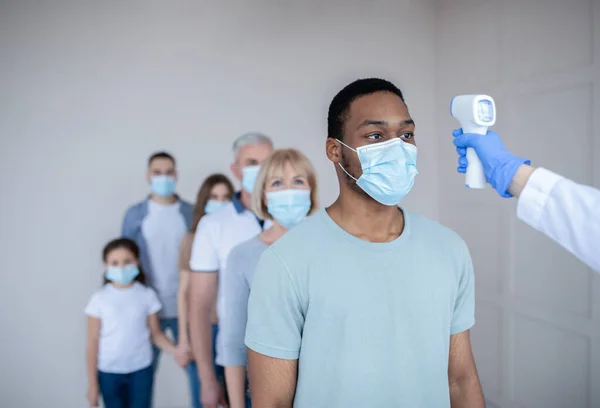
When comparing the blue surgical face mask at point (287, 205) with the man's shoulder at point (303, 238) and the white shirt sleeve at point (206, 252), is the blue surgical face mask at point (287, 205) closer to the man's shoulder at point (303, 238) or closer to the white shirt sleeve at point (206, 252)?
the white shirt sleeve at point (206, 252)

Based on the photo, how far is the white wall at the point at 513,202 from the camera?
237cm

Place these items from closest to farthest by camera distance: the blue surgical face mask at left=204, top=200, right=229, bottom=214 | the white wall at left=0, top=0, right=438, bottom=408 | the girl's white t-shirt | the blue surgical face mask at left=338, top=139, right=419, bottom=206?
the blue surgical face mask at left=338, top=139, right=419, bottom=206
the girl's white t-shirt
the blue surgical face mask at left=204, top=200, right=229, bottom=214
the white wall at left=0, top=0, right=438, bottom=408

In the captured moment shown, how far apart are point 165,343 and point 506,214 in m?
1.95

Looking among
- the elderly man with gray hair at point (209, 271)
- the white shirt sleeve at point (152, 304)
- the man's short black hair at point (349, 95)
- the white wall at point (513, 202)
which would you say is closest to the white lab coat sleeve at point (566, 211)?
the man's short black hair at point (349, 95)

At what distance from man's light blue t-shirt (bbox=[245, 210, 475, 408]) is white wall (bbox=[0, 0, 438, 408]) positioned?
2.32 m

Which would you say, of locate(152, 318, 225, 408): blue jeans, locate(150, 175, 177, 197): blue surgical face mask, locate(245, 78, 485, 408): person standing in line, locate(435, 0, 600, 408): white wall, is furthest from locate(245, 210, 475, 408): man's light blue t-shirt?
locate(150, 175, 177, 197): blue surgical face mask

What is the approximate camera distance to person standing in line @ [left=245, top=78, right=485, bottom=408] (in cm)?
110

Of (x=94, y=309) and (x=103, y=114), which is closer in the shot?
(x=94, y=309)

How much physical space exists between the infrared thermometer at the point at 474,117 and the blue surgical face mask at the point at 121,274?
1.87 meters

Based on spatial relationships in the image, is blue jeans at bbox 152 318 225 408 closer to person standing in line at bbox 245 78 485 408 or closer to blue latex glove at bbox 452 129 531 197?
person standing in line at bbox 245 78 485 408

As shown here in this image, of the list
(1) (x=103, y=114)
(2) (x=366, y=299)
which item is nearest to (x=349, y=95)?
(2) (x=366, y=299)

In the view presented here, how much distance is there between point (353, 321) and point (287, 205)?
0.84m

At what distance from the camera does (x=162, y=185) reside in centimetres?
297

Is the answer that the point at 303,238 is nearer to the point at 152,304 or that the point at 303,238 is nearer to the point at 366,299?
the point at 366,299
